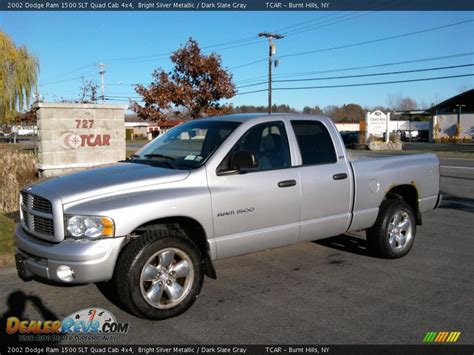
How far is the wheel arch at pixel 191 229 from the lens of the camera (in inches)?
162

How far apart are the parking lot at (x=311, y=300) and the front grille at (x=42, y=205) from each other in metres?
1.00

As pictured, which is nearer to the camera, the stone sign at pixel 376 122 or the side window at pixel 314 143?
the side window at pixel 314 143

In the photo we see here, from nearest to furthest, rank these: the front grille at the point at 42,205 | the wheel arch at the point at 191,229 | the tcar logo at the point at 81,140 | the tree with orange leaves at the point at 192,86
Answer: the front grille at the point at 42,205 → the wheel arch at the point at 191,229 → the tcar logo at the point at 81,140 → the tree with orange leaves at the point at 192,86

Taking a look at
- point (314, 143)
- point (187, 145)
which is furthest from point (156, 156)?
point (314, 143)

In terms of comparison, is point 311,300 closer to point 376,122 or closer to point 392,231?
point 392,231

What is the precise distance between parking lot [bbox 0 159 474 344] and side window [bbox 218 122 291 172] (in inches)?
52.7

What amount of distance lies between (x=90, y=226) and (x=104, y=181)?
51 centimetres

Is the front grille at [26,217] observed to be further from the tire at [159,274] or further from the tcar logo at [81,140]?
the tcar logo at [81,140]

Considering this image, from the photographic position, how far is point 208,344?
364 centimetres

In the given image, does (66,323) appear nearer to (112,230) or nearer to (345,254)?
(112,230)

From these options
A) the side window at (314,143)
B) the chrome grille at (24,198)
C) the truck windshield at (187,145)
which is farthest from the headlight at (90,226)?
the side window at (314,143)

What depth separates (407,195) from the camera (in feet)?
21.0

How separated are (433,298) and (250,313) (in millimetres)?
1892

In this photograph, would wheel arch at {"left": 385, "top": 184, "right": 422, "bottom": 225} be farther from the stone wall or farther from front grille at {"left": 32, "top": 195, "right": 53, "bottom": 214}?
the stone wall
